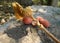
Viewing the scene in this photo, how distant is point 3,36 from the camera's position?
140 centimetres

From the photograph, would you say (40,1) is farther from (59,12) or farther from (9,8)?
(59,12)

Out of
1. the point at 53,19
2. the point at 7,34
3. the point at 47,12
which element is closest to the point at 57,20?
the point at 53,19

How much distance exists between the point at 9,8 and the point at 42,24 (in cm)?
296

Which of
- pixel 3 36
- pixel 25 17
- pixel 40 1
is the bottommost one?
pixel 40 1

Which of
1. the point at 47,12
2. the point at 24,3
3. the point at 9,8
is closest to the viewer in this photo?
the point at 47,12

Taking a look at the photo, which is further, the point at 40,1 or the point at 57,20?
the point at 40,1

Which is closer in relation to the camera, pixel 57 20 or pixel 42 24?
pixel 42 24

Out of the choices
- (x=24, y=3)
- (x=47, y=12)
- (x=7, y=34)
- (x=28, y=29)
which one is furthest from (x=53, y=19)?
(x=24, y=3)

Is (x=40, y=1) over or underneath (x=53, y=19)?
underneath

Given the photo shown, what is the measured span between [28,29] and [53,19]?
0.28 meters

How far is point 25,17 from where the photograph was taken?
142 centimetres

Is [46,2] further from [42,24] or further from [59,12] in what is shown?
[42,24]

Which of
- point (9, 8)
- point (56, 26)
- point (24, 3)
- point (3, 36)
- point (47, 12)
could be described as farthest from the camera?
point (24, 3)

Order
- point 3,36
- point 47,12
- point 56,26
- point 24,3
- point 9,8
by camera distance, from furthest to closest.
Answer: point 24,3, point 9,8, point 47,12, point 56,26, point 3,36
